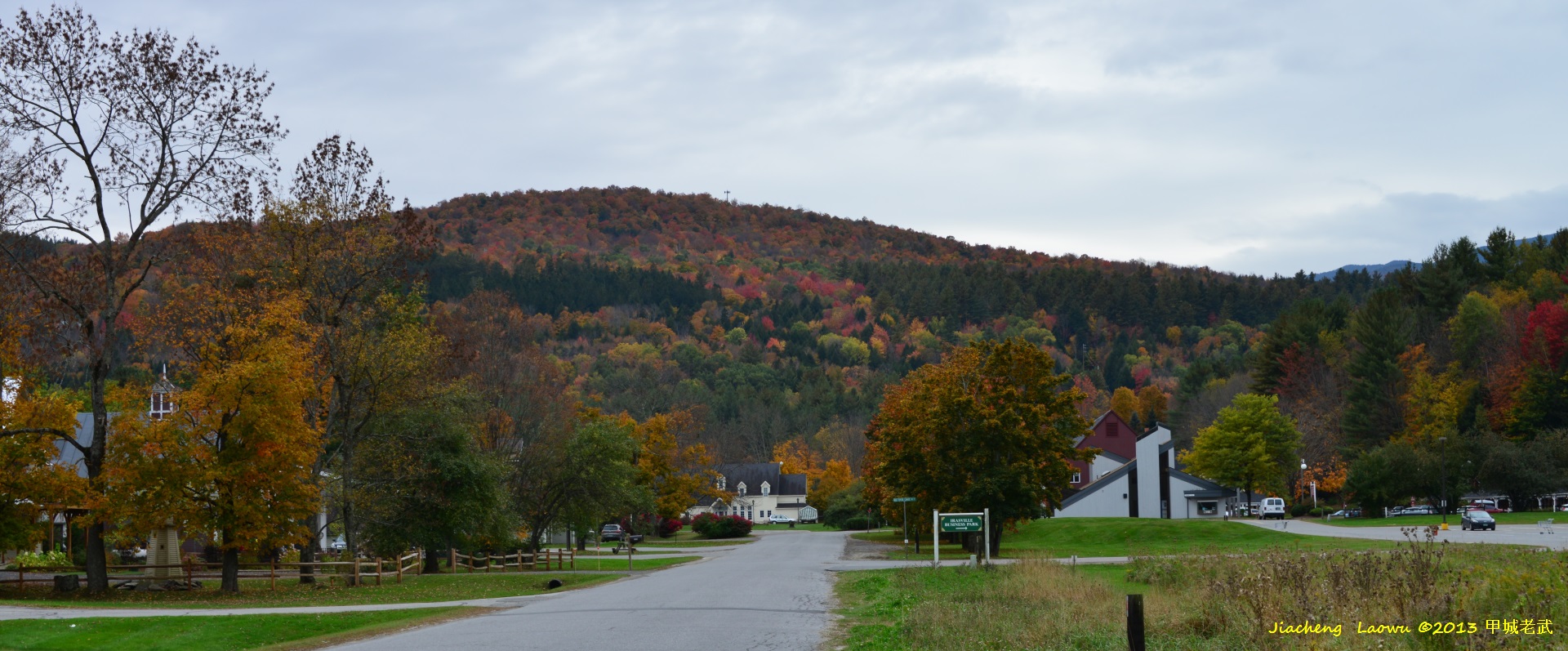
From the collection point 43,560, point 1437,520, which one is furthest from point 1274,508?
point 43,560

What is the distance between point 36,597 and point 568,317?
460ft

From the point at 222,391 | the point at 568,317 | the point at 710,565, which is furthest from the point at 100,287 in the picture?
the point at 568,317

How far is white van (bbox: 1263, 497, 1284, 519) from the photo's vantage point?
246 feet

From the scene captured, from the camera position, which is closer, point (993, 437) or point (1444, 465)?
point (993, 437)

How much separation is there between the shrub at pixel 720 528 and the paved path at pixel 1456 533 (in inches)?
1555

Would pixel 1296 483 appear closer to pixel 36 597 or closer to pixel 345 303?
pixel 345 303

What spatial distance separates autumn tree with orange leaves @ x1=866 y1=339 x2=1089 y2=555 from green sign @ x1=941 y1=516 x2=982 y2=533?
38.1ft

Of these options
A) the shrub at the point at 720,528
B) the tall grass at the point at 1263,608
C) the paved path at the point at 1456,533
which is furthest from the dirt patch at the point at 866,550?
the tall grass at the point at 1263,608

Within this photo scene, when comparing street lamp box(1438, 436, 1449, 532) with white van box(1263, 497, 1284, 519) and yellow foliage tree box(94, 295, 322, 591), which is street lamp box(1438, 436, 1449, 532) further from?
yellow foliage tree box(94, 295, 322, 591)

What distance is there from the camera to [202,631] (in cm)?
2170

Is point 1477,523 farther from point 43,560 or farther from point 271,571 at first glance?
point 43,560

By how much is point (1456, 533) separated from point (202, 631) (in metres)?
44.5

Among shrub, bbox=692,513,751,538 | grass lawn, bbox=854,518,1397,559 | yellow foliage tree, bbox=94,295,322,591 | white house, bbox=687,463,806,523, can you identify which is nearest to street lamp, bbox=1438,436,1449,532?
grass lawn, bbox=854,518,1397,559

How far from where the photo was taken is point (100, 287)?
3288cm
